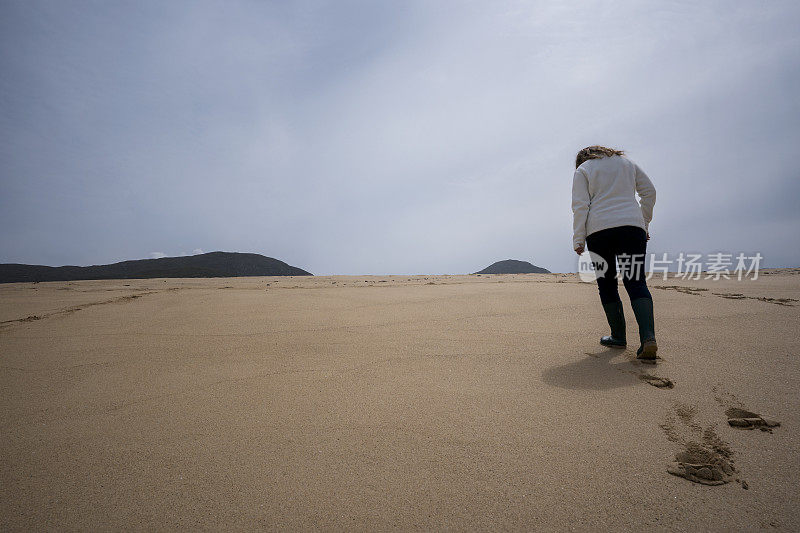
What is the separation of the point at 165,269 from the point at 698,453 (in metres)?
25.9

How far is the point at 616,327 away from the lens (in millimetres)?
2359

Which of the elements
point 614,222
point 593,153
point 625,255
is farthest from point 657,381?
point 593,153

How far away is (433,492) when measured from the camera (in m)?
0.98

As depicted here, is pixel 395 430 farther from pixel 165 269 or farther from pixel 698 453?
pixel 165 269

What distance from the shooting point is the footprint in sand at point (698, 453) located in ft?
3.34

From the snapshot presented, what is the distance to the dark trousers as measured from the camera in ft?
7.34

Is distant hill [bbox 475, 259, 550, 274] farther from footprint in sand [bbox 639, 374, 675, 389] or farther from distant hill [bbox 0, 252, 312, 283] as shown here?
footprint in sand [bbox 639, 374, 675, 389]

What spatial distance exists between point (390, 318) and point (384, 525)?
83.5 inches

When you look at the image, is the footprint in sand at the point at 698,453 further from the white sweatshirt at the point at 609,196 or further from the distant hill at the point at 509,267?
the distant hill at the point at 509,267

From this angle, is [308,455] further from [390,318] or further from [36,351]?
[36,351]

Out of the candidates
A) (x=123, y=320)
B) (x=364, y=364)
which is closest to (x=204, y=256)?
(x=123, y=320)

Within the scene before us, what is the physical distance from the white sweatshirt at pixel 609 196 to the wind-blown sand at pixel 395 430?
824 mm

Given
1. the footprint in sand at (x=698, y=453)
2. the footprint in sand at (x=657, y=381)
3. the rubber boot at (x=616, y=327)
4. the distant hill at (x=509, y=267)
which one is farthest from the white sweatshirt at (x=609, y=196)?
the distant hill at (x=509, y=267)

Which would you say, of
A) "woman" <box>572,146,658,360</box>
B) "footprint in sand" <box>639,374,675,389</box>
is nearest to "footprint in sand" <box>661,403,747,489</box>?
"footprint in sand" <box>639,374,675,389</box>
